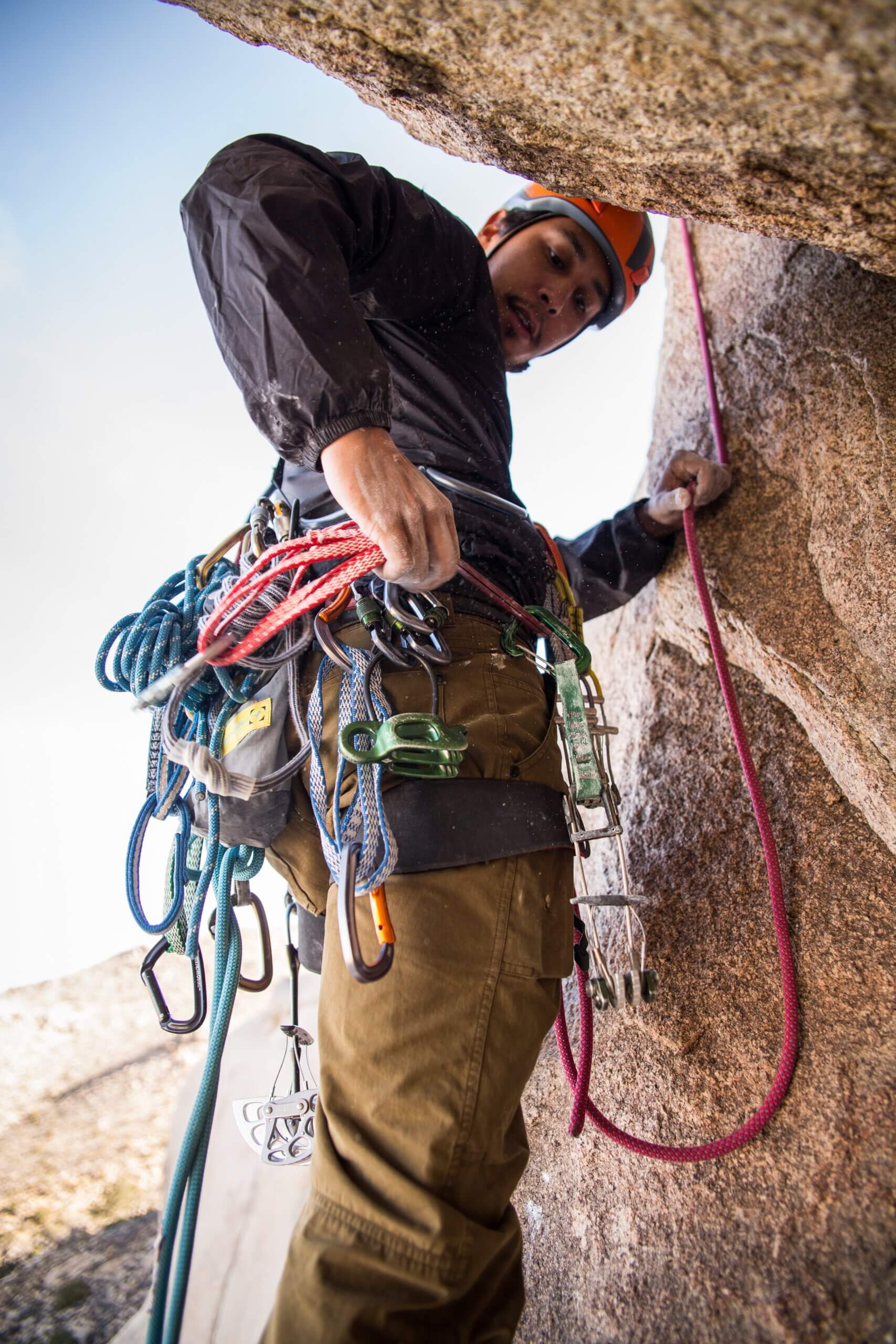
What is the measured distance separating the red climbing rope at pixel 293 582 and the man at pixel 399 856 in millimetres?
119

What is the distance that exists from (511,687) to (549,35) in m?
0.97

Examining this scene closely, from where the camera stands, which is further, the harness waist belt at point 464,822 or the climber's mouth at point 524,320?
the climber's mouth at point 524,320

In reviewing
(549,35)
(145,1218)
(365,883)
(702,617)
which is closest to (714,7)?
(549,35)

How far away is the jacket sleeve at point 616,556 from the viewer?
7.06 ft

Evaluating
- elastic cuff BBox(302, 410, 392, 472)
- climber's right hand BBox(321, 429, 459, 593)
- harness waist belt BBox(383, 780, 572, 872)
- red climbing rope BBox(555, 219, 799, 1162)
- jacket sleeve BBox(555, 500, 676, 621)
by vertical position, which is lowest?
red climbing rope BBox(555, 219, 799, 1162)

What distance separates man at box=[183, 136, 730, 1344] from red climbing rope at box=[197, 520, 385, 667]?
4.7 inches

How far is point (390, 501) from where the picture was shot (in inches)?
45.1

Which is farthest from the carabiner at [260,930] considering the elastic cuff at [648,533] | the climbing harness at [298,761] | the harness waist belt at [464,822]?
the elastic cuff at [648,533]

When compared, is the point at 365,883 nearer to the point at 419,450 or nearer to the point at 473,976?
the point at 473,976

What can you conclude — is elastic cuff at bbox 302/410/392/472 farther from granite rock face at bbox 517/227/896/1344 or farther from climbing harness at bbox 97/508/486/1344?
granite rock face at bbox 517/227/896/1344

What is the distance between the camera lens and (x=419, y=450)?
1.62 metres

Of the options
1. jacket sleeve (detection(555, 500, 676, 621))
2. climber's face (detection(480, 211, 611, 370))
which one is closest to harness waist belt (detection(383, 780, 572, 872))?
jacket sleeve (detection(555, 500, 676, 621))

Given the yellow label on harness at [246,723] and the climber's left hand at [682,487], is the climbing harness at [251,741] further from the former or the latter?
the climber's left hand at [682,487]

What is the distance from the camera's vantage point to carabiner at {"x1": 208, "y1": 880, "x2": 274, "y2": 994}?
165 cm
